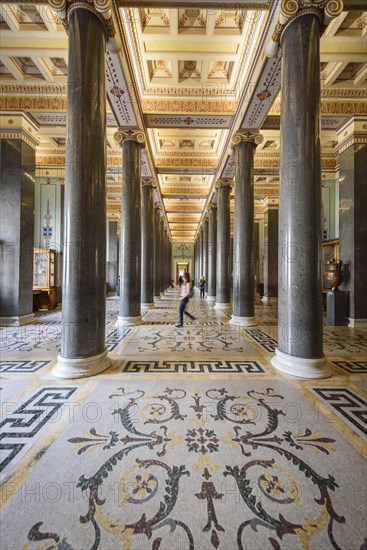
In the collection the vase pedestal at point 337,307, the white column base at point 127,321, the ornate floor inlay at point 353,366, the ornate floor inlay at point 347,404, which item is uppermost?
the vase pedestal at point 337,307

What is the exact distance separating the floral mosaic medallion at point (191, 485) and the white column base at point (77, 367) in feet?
3.00

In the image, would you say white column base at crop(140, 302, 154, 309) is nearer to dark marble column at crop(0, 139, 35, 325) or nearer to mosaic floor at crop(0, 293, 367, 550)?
dark marble column at crop(0, 139, 35, 325)

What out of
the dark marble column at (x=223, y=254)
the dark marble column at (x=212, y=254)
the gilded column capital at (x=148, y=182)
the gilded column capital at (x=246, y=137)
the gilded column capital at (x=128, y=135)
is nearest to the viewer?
the gilded column capital at (x=128, y=135)

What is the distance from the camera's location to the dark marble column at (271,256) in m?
15.3

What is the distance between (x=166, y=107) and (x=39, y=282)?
8052 mm

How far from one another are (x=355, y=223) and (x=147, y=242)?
7.41 meters

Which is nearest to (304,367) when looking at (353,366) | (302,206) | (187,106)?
(353,366)

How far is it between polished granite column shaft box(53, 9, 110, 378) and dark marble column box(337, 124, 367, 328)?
725 centimetres

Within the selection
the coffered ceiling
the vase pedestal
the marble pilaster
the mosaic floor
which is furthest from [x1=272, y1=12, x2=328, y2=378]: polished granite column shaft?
the vase pedestal

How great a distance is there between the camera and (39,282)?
10883 millimetres

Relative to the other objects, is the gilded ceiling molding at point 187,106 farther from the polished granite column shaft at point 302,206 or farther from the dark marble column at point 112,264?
A: the dark marble column at point 112,264

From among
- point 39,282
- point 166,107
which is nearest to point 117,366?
point 166,107

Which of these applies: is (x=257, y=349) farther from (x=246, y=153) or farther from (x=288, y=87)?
(x=246, y=153)

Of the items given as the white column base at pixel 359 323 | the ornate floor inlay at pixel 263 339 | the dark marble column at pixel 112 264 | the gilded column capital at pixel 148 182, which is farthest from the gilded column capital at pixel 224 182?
the dark marble column at pixel 112 264
